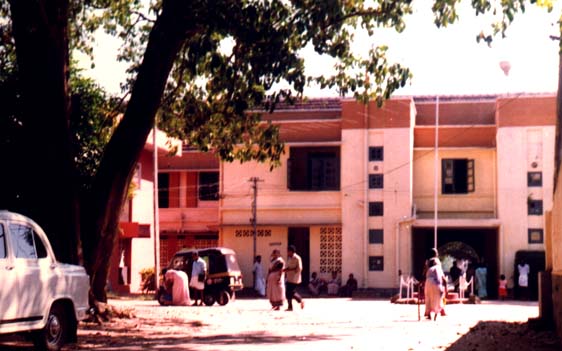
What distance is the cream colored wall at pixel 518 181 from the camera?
1745 inches

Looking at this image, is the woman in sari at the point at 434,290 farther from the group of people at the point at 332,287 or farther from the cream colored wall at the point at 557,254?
the group of people at the point at 332,287

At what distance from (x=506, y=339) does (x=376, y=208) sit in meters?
28.8

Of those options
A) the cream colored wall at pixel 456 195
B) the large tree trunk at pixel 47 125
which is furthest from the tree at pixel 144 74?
the cream colored wall at pixel 456 195

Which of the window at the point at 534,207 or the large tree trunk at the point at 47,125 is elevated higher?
the large tree trunk at the point at 47,125

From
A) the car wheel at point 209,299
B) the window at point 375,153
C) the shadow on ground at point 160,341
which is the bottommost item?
the car wheel at point 209,299

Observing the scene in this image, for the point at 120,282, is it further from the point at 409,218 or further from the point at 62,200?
the point at 62,200

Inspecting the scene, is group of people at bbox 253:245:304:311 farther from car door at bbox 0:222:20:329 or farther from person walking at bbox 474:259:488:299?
person walking at bbox 474:259:488:299

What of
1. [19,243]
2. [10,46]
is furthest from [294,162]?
[19,243]

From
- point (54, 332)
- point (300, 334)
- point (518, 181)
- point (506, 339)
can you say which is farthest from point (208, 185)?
point (54, 332)

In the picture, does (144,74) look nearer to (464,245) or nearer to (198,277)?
(198,277)

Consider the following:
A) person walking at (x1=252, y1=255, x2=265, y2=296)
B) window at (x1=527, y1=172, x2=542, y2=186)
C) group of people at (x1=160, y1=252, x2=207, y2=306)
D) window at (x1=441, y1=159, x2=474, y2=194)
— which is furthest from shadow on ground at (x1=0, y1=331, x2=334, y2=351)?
window at (x1=441, y1=159, x2=474, y2=194)

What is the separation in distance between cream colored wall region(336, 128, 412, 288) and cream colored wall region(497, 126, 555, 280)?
4018mm

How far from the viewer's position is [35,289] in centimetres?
1352

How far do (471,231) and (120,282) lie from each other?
1578 centimetres
